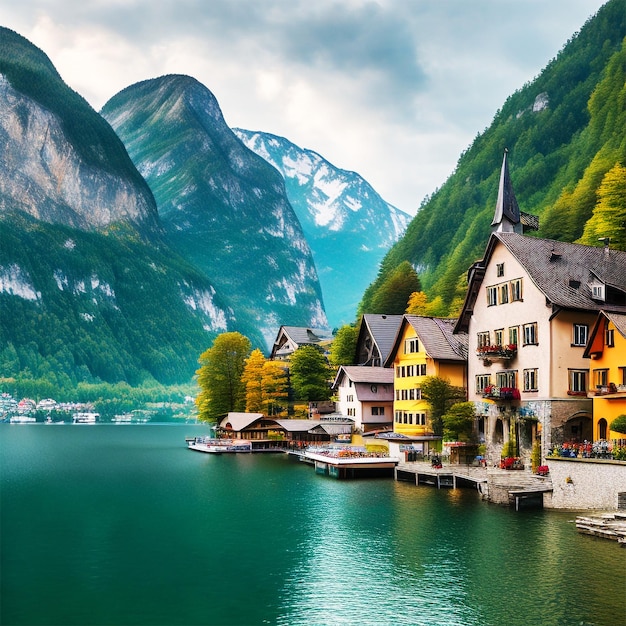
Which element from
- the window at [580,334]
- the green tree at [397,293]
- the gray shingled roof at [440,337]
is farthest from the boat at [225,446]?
the window at [580,334]

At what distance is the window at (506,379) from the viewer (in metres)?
74.0

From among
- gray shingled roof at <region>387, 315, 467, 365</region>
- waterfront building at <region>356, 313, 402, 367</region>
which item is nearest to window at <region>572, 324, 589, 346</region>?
gray shingled roof at <region>387, 315, 467, 365</region>

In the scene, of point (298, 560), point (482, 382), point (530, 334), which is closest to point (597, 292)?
point (530, 334)

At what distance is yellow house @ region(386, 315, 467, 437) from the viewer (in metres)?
87.8

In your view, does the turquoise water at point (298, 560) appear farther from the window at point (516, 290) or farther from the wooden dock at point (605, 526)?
the window at point (516, 290)

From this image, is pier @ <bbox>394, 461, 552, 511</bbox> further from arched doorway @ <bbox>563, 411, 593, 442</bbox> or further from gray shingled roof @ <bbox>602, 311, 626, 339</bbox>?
gray shingled roof @ <bbox>602, 311, 626, 339</bbox>

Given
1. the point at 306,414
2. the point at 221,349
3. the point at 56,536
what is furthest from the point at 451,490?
the point at 221,349

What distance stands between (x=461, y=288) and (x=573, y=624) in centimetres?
10147

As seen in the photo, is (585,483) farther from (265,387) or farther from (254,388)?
(254,388)

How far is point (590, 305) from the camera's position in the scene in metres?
69.8

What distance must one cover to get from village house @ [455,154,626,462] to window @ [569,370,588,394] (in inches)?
3.3

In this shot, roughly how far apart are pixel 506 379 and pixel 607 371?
14023 mm

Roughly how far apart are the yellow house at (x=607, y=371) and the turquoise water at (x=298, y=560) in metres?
9.24

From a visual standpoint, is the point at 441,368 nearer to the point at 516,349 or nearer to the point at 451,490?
the point at 516,349
